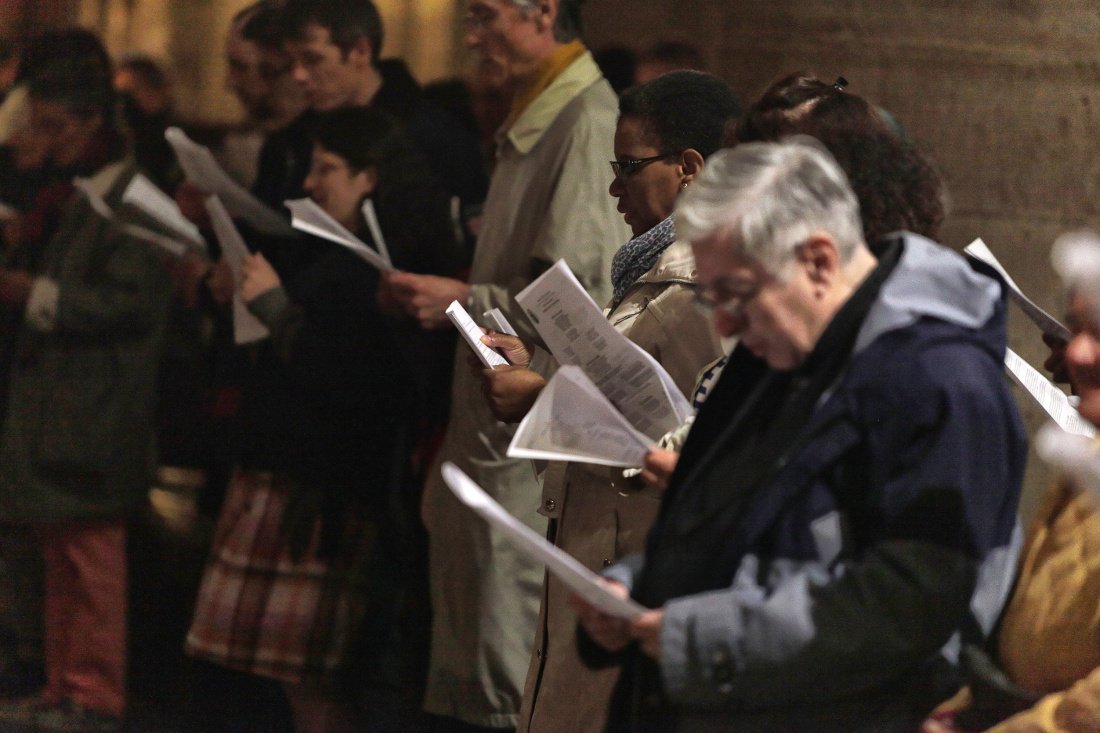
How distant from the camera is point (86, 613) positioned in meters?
4.31

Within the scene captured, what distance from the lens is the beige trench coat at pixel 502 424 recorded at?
11.0 ft

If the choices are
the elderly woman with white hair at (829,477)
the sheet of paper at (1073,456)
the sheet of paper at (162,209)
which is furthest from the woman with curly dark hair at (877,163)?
the sheet of paper at (162,209)

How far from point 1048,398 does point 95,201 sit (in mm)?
2907

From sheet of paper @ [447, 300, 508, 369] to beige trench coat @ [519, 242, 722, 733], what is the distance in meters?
0.23

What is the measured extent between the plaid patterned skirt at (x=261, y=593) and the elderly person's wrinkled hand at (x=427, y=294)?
69cm

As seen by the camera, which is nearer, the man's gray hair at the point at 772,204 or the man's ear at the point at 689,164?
the man's gray hair at the point at 772,204

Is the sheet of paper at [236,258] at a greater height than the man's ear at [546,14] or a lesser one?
lesser

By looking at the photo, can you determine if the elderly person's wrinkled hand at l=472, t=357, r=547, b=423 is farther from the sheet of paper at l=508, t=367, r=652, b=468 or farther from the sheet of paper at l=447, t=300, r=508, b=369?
the sheet of paper at l=508, t=367, r=652, b=468

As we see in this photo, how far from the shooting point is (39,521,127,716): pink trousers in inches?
168

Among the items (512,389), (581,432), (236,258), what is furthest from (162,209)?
(581,432)

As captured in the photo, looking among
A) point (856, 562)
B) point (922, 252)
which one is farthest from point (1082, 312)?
point (856, 562)

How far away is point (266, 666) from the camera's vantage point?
3943 millimetres

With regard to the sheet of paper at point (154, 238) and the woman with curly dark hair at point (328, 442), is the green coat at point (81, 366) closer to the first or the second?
the sheet of paper at point (154, 238)

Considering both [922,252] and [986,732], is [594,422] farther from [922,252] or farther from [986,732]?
[986,732]
